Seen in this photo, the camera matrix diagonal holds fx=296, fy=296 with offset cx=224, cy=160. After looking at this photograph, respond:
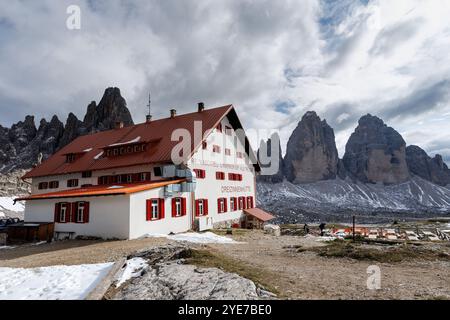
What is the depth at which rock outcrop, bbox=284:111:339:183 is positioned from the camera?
185637mm

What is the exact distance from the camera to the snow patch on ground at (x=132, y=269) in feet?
27.8

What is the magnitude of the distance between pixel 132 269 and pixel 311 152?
186 m

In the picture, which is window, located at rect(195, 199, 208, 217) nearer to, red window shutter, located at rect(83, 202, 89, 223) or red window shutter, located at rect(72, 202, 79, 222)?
red window shutter, located at rect(83, 202, 89, 223)

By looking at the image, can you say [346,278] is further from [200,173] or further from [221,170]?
[221,170]

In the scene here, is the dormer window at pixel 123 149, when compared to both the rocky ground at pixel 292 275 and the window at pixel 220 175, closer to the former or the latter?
the window at pixel 220 175

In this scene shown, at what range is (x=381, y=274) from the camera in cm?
970

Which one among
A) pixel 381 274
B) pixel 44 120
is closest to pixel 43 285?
pixel 381 274

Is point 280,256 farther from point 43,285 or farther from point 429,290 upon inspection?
point 43,285

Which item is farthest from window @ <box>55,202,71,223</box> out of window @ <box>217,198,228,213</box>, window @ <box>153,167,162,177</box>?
window @ <box>217,198,228,213</box>

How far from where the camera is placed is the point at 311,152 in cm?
18650

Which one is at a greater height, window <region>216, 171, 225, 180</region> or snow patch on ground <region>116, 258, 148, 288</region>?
window <region>216, 171, 225, 180</region>

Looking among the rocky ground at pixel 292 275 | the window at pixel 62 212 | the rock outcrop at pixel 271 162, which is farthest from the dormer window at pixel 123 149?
the rock outcrop at pixel 271 162

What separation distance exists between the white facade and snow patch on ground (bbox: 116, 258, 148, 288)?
340 inches

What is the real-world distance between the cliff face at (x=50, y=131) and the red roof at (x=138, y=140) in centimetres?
5431
